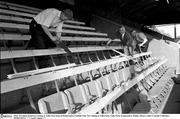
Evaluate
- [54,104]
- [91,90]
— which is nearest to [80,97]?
[91,90]

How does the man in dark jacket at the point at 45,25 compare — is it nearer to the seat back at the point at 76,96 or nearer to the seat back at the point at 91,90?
the seat back at the point at 91,90

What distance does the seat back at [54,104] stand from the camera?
140cm

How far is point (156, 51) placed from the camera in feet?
24.8

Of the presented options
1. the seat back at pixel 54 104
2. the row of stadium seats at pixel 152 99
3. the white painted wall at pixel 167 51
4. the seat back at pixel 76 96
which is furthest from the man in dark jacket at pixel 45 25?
the white painted wall at pixel 167 51

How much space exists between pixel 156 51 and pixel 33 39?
19.1 feet

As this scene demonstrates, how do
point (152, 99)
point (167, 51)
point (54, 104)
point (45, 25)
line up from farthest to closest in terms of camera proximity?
point (167, 51), point (152, 99), point (45, 25), point (54, 104)

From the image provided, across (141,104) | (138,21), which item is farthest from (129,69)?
(138,21)

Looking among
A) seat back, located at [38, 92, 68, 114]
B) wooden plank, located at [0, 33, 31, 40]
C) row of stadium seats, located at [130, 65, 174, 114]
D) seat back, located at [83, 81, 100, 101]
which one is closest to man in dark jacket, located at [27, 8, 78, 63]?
wooden plank, located at [0, 33, 31, 40]

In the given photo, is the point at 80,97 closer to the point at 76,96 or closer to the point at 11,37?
the point at 76,96

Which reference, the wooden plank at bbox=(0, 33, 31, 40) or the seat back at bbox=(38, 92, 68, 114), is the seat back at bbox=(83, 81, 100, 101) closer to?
the seat back at bbox=(38, 92, 68, 114)

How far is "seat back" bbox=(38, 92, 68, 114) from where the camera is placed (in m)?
1.40

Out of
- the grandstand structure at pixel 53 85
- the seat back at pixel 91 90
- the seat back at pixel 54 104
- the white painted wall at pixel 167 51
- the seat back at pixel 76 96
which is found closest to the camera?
the seat back at pixel 54 104

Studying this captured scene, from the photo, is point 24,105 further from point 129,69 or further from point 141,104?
point 129,69

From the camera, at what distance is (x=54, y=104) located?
5.03 ft
